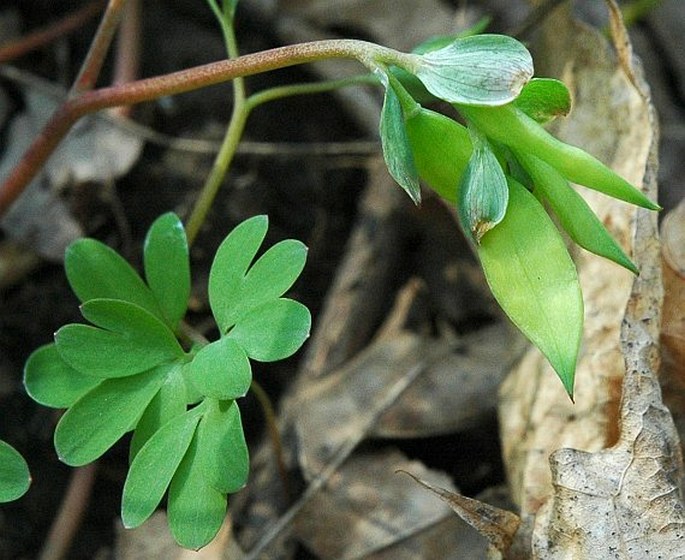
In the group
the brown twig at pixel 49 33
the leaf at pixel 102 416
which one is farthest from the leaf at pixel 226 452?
the brown twig at pixel 49 33

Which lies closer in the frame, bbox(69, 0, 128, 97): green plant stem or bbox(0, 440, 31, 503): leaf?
bbox(0, 440, 31, 503): leaf

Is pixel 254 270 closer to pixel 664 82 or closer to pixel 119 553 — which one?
pixel 119 553

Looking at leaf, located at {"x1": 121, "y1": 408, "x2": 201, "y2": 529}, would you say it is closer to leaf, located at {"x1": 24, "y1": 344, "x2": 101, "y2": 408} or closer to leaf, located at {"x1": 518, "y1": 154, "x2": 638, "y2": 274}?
leaf, located at {"x1": 24, "y1": 344, "x2": 101, "y2": 408}

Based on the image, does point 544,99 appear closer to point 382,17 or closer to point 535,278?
point 535,278

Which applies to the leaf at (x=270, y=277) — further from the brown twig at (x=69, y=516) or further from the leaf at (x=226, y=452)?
the brown twig at (x=69, y=516)

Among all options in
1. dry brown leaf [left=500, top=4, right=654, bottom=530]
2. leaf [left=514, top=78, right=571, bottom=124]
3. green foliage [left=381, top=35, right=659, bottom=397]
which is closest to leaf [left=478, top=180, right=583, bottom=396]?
green foliage [left=381, top=35, right=659, bottom=397]

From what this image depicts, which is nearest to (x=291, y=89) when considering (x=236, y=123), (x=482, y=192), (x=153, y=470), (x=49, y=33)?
(x=236, y=123)

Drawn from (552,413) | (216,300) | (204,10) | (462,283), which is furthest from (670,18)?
(216,300)
